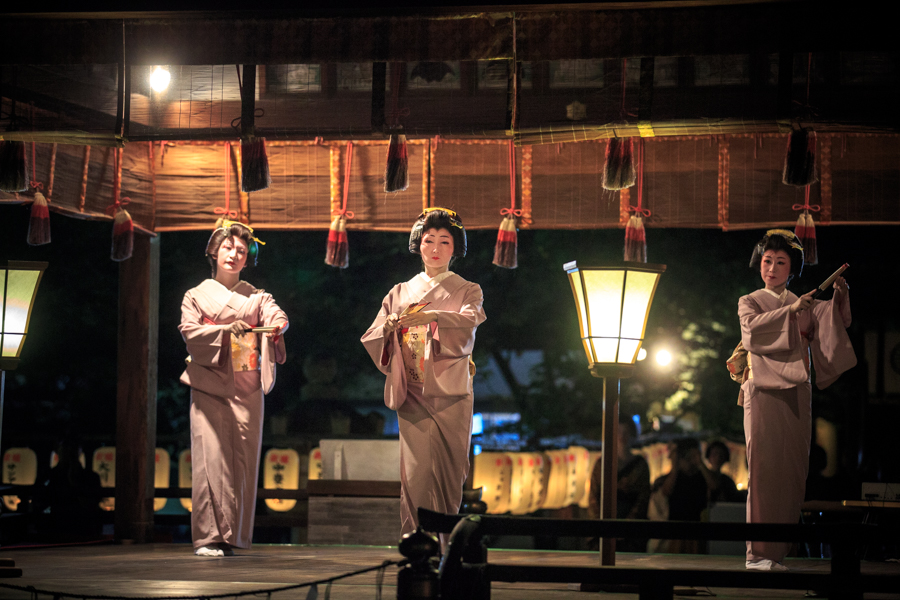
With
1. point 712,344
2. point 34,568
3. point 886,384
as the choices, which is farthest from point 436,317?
point 886,384

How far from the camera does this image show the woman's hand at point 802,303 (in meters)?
5.49

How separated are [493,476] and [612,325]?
6.50 meters

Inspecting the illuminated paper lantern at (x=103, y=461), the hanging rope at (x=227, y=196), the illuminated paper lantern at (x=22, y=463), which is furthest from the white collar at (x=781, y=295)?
the illuminated paper lantern at (x=22, y=463)

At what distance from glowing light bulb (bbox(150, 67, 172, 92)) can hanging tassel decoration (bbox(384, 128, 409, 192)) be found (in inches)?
70.8

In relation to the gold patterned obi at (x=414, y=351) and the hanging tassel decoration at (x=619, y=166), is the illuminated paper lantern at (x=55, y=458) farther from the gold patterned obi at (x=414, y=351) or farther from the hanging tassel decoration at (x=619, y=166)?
the hanging tassel decoration at (x=619, y=166)

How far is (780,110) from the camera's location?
572 cm

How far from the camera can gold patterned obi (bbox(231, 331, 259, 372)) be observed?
6535mm

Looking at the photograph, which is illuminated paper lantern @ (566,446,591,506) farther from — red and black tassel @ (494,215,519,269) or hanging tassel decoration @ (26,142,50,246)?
hanging tassel decoration @ (26,142,50,246)

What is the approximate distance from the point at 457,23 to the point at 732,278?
7.49m

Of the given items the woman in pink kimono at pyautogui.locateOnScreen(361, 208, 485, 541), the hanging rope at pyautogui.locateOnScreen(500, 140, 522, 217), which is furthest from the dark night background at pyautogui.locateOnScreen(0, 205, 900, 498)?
the woman in pink kimono at pyautogui.locateOnScreen(361, 208, 485, 541)

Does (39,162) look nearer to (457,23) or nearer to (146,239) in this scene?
(146,239)

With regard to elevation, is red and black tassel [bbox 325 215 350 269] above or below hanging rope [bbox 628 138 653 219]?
below

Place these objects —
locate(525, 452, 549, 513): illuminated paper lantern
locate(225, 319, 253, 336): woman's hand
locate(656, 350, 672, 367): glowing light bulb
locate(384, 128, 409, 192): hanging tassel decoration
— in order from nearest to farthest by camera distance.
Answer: locate(384, 128, 409, 192): hanging tassel decoration, locate(225, 319, 253, 336): woman's hand, locate(525, 452, 549, 513): illuminated paper lantern, locate(656, 350, 672, 367): glowing light bulb

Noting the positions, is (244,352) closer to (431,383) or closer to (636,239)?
(431,383)
